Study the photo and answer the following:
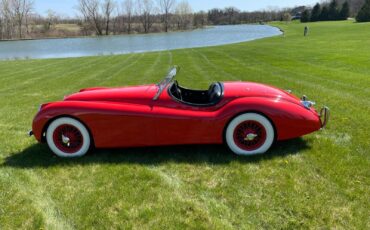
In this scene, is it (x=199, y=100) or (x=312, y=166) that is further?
(x=199, y=100)

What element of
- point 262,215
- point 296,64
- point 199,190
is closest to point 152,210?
point 199,190

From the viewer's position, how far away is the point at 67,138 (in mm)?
5055

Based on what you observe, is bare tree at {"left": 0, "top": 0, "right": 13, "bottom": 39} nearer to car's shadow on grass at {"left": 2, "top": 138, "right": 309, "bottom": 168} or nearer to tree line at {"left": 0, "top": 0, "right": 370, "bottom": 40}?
tree line at {"left": 0, "top": 0, "right": 370, "bottom": 40}

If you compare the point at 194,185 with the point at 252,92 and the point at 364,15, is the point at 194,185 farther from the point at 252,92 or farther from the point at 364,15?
the point at 364,15

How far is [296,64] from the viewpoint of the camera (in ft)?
49.2

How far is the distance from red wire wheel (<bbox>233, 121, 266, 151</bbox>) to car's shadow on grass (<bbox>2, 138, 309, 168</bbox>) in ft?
0.54

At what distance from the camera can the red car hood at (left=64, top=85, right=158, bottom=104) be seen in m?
5.07

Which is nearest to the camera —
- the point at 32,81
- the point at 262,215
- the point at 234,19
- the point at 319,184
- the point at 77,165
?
the point at 262,215

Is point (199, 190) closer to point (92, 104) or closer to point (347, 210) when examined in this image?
point (347, 210)

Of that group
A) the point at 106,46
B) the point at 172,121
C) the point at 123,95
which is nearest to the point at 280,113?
the point at 172,121

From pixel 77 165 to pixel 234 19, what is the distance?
160m

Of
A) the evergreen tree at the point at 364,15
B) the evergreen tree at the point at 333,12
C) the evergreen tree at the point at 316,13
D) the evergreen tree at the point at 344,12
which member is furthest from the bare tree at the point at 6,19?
the evergreen tree at the point at 344,12

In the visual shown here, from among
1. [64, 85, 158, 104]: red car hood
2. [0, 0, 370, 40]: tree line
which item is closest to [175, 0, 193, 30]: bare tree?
[0, 0, 370, 40]: tree line

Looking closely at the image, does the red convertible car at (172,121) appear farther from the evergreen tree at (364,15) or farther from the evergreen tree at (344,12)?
the evergreen tree at (344,12)
